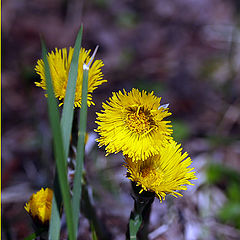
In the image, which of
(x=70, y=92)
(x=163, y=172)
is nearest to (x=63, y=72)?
(x=70, y=92)

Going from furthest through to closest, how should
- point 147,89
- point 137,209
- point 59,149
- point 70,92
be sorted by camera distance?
point 147,89 < point 137,209 < point 70,92 < point 59,149

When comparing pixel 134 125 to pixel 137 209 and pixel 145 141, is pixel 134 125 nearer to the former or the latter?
pixel 145 141

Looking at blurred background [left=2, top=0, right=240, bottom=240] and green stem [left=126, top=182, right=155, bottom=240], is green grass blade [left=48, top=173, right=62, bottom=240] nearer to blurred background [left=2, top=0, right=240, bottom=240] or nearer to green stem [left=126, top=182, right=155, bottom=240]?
green stem [left=126, top=182, right=155, bottom=240]

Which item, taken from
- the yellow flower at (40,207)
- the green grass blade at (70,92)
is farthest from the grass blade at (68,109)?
the yellow flower at (40,207)

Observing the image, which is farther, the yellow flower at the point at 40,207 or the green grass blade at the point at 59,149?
the yellow flower at the point at 40,207

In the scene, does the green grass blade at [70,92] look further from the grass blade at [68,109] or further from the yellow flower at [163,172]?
the yellow flower at [163,172]

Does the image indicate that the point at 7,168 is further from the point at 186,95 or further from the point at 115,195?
the point at 186,95

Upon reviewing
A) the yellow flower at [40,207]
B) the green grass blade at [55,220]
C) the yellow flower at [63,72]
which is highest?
the yellow flower at [63,72]
